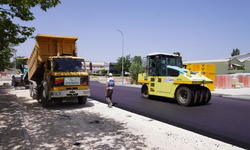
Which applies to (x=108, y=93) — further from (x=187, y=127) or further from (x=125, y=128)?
(x=187, y=127)

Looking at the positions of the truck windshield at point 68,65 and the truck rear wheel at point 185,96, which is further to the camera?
the truck rear wheel at point 185,96

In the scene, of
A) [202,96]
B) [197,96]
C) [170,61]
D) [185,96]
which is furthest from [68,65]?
[202,96]

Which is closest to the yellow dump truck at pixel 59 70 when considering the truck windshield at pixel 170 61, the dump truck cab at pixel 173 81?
the dump truck cab at pixel 173 81

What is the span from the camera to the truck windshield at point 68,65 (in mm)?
8281

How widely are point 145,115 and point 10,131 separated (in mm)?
4511

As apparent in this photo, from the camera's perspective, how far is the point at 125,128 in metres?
5.55

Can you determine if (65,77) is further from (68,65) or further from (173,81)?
(173,81)

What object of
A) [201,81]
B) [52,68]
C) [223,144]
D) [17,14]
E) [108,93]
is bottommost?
[223,144]

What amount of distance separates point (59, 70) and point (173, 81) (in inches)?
221

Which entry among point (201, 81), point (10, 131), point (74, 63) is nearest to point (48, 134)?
point (10, 131)

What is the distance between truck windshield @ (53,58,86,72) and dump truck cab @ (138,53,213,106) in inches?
156

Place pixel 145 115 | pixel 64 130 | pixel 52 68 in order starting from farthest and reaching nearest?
1. pixel 52 68
2. pixel 145 115
3. pixel 64 130

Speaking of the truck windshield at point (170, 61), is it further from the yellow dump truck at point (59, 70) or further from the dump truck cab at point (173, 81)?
the yellow dump truck at point (59, 70)

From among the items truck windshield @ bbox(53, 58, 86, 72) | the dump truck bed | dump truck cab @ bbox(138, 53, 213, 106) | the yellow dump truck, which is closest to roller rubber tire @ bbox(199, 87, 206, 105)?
dump truck cab @ bbox(138, 53, 213, 106)
